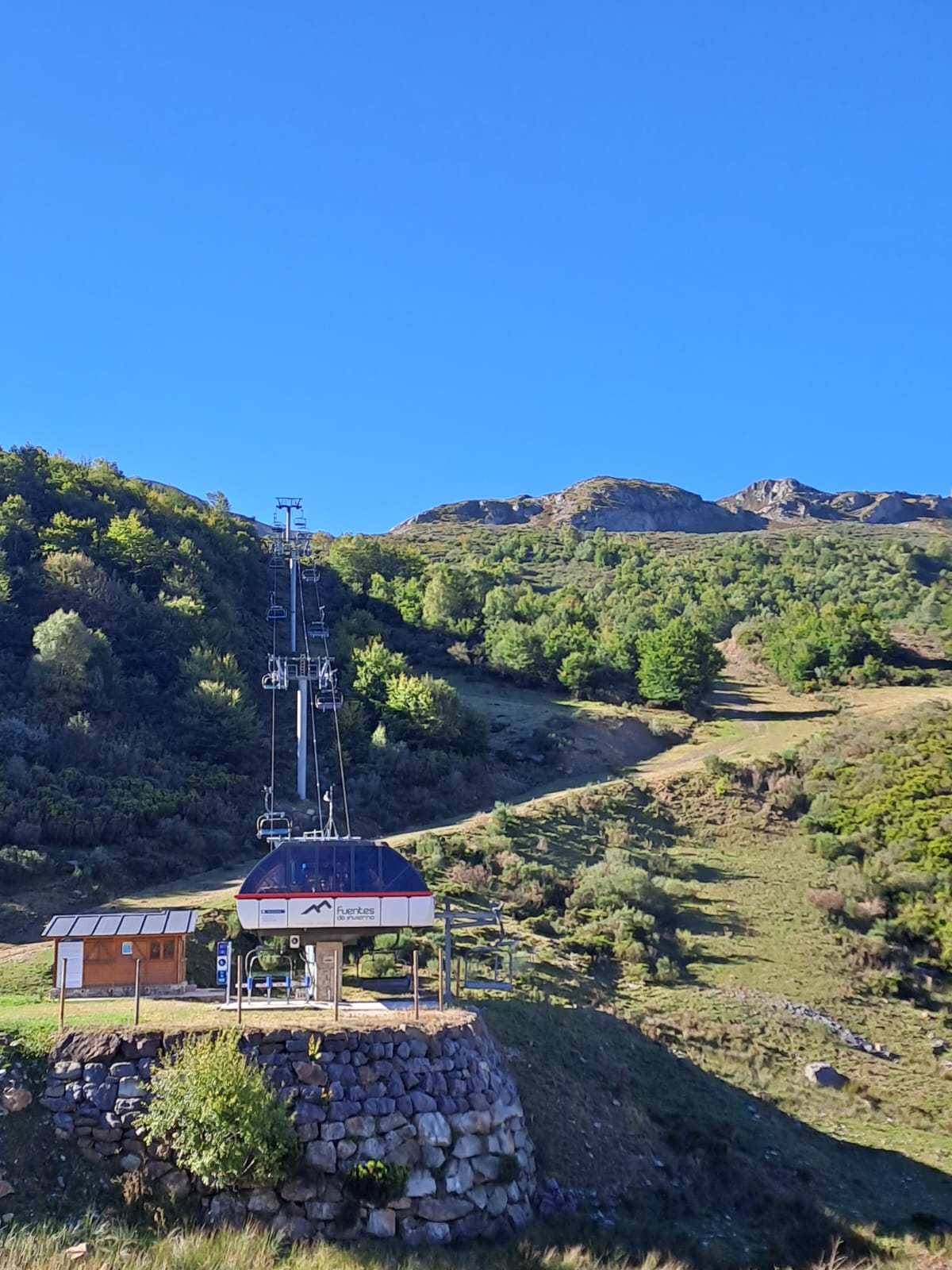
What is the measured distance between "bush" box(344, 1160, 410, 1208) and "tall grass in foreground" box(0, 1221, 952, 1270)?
63 cm

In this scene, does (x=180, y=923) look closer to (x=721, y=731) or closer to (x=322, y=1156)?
(x=322, y=1156)

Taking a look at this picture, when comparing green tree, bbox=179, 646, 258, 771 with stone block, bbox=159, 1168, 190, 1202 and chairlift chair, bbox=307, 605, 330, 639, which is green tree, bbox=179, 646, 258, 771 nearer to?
chairlift chair, bbox=307, 605, 330, 639

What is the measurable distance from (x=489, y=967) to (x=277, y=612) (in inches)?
1864

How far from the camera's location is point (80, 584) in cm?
5444

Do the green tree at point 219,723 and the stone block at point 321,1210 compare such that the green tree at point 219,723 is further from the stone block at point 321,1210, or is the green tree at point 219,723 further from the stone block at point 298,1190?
the stone block at point 321,1210

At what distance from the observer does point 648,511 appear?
550 feet

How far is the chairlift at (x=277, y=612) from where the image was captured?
66.7 metres

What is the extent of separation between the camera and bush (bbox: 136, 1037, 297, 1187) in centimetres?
1390

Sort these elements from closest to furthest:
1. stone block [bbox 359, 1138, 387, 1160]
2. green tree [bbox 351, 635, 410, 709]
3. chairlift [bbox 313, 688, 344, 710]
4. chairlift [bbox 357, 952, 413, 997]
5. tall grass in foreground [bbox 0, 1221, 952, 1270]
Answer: tall grass in foreground [bbox 0, 1221, 952, 1270] < stone block [bbox 359, 1138, 387, 1160] < chairlift [bbox 357, 952, 413, 997] < chairlift [bbox 313, 688, 344, 710] < green tree [bbox 351, 635, 410, 709]

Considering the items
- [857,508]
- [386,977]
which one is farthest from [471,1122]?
[857,508]

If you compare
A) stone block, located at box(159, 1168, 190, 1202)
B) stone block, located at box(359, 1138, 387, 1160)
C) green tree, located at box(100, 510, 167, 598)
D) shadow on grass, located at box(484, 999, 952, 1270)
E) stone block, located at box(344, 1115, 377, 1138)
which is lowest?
shadow on grass, located at box(484, 999, 952, 1270)

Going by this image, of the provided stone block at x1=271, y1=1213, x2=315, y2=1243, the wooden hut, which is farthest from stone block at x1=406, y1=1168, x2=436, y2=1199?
the wooden hut

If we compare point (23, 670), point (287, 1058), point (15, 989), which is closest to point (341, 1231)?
point (287, 1058)

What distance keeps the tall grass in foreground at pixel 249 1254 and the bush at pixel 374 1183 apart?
25.0 inches
